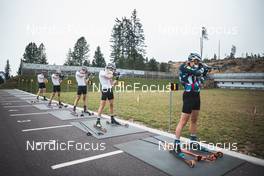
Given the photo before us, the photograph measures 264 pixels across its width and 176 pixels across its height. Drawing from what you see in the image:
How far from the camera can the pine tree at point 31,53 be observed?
82.6 m

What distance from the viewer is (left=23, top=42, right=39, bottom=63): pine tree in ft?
271

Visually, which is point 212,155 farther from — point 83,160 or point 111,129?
point 111,129

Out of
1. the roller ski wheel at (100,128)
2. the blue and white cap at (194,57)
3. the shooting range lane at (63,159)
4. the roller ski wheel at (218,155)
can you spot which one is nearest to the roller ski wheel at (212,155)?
the roller ski wheel at (218,155)

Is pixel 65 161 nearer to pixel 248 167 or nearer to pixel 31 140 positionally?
pixel 31 140

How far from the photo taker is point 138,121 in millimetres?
7730

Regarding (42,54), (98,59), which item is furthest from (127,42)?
(42,54)

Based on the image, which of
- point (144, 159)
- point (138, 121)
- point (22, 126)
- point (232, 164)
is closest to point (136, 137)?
point (144, 159)

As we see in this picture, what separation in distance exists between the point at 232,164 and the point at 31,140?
Result: 16.9 ft

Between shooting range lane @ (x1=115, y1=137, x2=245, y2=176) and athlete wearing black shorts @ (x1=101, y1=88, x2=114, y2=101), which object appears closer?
shooting range lane @ (x1=115, y1=137, x2=245, y2=176)

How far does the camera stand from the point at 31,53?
83.1 metres

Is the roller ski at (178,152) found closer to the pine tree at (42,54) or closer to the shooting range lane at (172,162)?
the shooting range lane at (172,162)

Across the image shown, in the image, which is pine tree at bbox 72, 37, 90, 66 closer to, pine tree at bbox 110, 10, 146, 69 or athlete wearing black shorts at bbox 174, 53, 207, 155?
pine tree at bbox 110, 10, 146, 69

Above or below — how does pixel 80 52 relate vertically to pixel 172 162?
above

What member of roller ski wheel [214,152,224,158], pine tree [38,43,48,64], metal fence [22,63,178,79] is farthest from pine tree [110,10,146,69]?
roller ski wheel [214,152,224,158]
